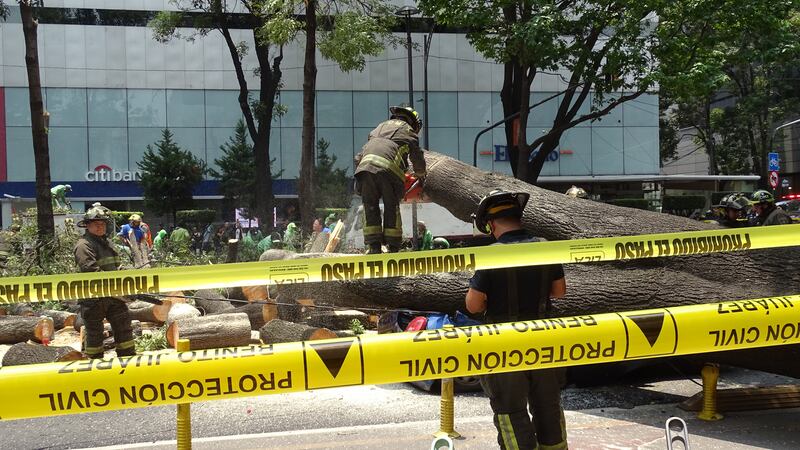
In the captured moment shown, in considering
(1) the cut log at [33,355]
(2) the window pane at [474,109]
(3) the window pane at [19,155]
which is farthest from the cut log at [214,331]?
(3) the window pane at [19,155]

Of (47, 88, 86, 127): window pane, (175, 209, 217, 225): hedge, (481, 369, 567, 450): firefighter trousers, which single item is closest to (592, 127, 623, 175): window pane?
(175, 209, 217, 225): hedge

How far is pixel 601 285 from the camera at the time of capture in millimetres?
5297

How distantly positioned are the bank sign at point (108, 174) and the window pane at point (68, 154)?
1.18 feet

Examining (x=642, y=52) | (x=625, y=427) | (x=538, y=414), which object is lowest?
(x=625, y=427)

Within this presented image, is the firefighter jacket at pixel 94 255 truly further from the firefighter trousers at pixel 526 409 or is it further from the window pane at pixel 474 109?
the window pane at pixel 474 109

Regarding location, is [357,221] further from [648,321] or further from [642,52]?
[642,52]

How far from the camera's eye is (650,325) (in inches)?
127

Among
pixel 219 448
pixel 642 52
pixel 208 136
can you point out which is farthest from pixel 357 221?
pixel 208 136

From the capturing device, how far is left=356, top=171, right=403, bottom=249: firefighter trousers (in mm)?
5883

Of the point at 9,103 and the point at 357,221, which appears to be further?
the point at 9,103

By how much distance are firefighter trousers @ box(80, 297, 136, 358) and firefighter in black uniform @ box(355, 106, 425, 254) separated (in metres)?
2.57

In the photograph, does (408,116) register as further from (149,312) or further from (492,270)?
(149,312)

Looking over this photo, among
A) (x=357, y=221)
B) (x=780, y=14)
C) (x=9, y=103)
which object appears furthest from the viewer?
(x=9, y=103)

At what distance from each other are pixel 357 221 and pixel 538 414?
5.35 metres
